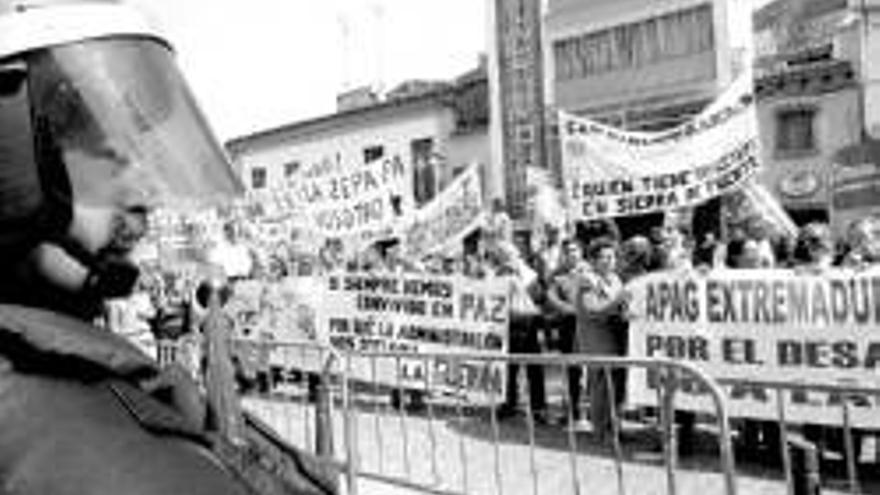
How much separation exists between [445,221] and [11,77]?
1682cm

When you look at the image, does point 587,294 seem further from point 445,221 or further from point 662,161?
point 445,221

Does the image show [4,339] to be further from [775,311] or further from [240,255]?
[240,255]

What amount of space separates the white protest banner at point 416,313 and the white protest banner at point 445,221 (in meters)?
3.19

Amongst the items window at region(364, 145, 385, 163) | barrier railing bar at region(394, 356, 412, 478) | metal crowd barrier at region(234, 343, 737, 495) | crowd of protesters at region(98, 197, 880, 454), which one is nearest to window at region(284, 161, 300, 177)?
window at region(364, 145, 385, 163)

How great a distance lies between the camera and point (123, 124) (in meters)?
1.57

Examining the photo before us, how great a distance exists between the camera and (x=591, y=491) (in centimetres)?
857

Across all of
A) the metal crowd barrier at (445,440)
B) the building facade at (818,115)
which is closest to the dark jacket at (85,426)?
the metal crowd barrier at (445,440)

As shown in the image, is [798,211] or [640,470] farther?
[798,211]

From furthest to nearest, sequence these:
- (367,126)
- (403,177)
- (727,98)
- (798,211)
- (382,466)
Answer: (367,126) < (798,211) < (403,177) < (727,98) < (382,466)

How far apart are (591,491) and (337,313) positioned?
6386 millimetres

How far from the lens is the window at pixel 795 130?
37.5 m

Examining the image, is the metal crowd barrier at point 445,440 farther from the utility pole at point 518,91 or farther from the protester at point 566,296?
the utility pole at point 518,91

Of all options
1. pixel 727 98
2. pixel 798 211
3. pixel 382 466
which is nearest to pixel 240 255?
pixel 727 98

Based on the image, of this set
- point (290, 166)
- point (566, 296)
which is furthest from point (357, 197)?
point (290, 166)
